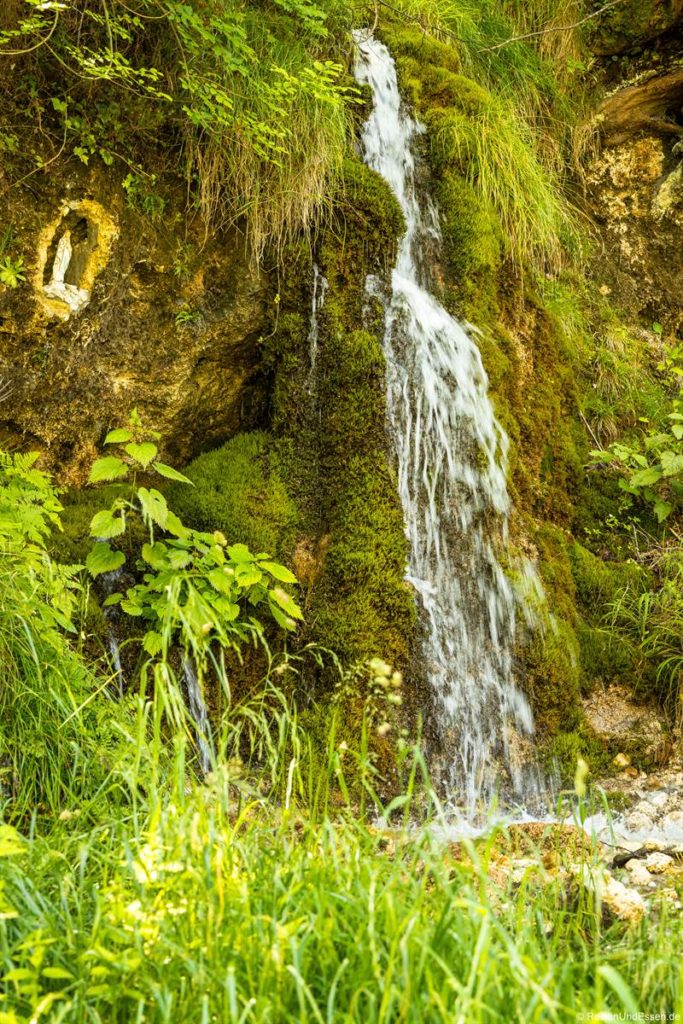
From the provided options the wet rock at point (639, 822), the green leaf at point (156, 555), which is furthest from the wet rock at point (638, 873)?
the green leaf at point (156, 555)

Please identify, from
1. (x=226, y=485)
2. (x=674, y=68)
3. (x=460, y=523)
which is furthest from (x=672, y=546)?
(x=674, y=68)

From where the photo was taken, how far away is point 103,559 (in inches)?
149

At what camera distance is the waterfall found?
416 cm

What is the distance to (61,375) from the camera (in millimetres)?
4480

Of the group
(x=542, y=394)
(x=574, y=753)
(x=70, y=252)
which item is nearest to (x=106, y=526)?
(x=70, y=252)

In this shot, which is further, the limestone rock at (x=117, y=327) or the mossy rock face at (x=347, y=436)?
the limestone rock at (x=117, y=327)

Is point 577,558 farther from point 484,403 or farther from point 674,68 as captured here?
point 674,68

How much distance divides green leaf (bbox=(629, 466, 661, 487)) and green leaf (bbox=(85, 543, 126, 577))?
3294 mm

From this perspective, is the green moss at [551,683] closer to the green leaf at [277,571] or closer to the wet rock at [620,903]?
the green leaf at [277,571]

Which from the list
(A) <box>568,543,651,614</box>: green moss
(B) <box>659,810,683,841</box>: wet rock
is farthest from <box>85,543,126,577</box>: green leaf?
(A) <box>568,543,651,614</box>: green moss

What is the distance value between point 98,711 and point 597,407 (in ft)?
14.3

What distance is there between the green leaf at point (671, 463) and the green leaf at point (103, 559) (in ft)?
11.2

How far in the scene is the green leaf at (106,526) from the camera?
3.64 metres

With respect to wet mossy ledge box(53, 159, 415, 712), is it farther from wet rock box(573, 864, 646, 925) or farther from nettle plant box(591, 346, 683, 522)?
nettle plant box(591, 346, 683, 522)
